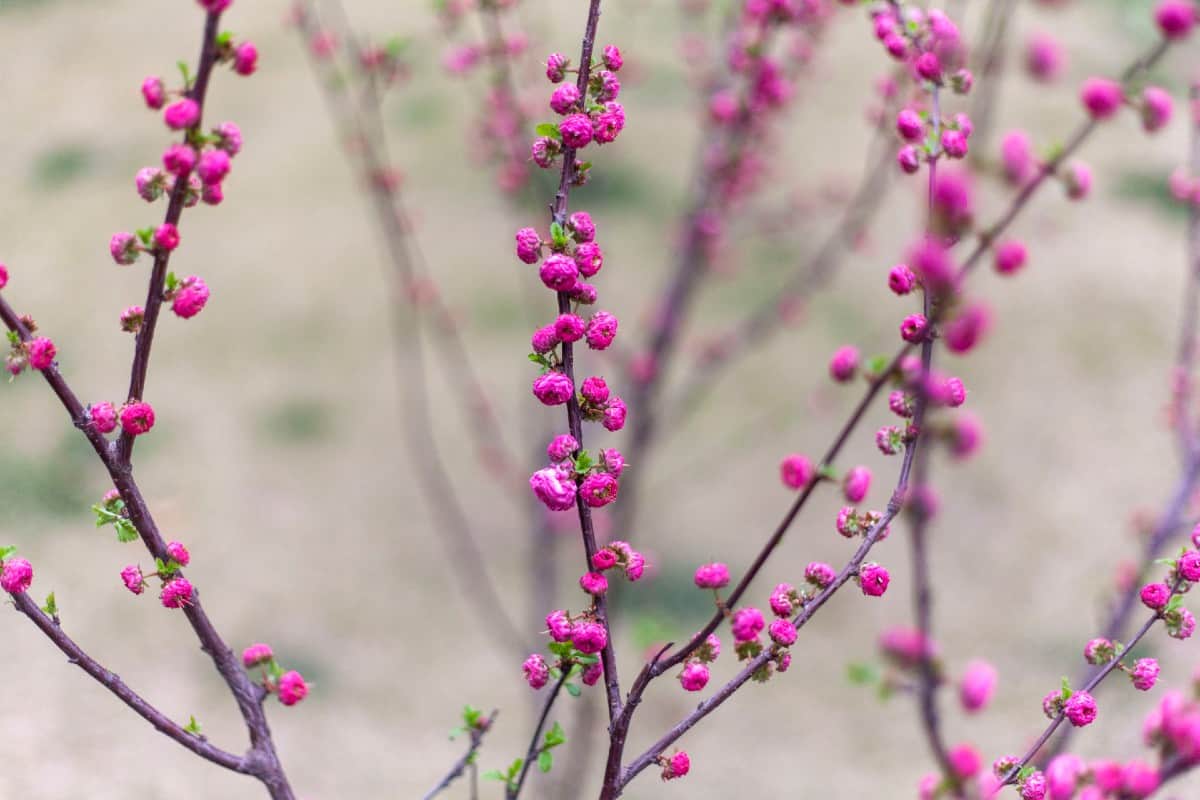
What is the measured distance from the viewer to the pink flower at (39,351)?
94cm

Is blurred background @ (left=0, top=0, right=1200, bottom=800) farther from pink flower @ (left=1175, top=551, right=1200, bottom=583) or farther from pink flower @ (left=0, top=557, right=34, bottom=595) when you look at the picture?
pink flower @ (left=0, top=557, right=34, bottom=595)

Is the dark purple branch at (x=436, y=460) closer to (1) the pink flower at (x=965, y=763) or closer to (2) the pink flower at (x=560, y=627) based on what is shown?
(2) the pink flower at (x=560, y=627)

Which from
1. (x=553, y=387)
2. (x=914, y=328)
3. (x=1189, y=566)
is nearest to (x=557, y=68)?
(x=553, y=387)

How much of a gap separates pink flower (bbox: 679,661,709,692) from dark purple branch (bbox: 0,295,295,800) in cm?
40

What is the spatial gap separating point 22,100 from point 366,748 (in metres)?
4.42

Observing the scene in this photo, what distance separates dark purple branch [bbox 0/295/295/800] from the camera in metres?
0.98

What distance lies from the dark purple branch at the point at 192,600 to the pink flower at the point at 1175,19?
113 cm

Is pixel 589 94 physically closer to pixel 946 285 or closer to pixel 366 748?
pixel 946 285

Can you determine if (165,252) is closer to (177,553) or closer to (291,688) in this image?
(177,553)

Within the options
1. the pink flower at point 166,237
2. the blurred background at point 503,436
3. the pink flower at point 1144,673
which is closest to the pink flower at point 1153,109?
the pink flower at point 1144,673

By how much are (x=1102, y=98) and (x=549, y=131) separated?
62 centimetres

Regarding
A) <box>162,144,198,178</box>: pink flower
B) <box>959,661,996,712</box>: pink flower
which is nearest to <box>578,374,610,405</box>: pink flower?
<box>162,144,198,178</box>: pink flower

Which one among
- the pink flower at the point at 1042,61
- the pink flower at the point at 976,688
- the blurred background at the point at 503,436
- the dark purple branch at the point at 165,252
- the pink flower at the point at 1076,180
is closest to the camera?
the dark purple branch at the point at 165,252

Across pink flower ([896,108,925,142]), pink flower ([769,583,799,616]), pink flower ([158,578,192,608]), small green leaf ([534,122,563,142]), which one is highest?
pink flower ([896,108,925,142])
